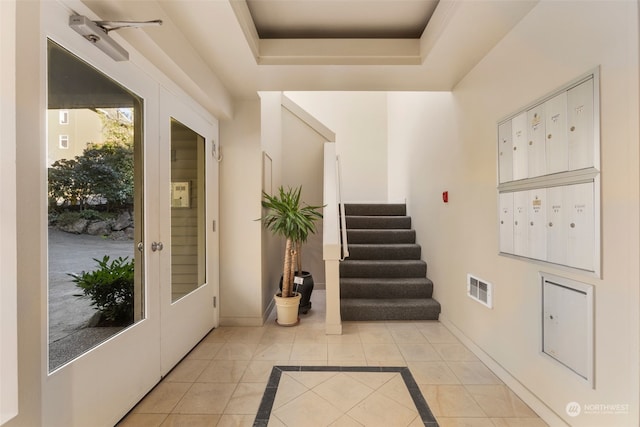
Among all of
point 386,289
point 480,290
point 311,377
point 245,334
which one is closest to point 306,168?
point 386,289

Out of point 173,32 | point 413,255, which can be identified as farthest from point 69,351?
point 413,255

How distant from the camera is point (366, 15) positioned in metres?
2.09

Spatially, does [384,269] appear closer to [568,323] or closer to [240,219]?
[240,219]

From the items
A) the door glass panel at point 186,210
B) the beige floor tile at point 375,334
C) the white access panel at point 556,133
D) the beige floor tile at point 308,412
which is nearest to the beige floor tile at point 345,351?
the beige floor tile at point 375,334

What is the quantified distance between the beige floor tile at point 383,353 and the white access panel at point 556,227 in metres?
1.37

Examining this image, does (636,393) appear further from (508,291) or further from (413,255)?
(413,255)

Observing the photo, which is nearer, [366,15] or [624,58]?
[624,58]

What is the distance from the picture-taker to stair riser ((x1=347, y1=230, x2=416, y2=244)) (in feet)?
13.1

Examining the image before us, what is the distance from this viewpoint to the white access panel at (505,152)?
6.19ft

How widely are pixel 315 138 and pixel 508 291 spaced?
341 cm

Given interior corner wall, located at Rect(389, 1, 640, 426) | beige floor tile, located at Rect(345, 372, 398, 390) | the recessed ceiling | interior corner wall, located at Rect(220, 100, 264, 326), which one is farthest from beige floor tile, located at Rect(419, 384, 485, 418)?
the recessed ceiling

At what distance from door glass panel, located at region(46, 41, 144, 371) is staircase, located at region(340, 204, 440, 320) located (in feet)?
7.11

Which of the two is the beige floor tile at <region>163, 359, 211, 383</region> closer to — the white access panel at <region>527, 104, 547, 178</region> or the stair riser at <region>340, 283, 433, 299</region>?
the stair riser at <region>340, 283, 433, 299</region>

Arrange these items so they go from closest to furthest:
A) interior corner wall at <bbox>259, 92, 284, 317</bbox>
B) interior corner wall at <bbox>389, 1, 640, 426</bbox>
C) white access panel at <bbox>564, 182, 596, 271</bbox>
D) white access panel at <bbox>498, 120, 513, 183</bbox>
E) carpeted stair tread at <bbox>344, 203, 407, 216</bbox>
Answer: interior corner wall at <bbox>389, 1, 640, 426</bbox> < white access panel at <bbox>564, 182, 596, 271</bbox> < white access panel at <bbox>498, 120, 513, 183</bbox> < interior corner wall at <bbox>259, 92, 284, 317</bbox> < carpeted stair tread at <bbox>344, 203, 407, 216</bbox>
